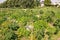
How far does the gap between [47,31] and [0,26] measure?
10.9ft

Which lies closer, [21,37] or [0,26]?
[21,37]

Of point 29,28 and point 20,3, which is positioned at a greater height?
point 29,28

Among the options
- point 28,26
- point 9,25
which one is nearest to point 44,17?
point 28,26

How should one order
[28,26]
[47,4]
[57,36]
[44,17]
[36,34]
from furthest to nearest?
[47,4]
[44,17]
[28,26]
[57,36]
[36,34]

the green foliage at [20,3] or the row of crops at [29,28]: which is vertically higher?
the row of crops at [29,28]

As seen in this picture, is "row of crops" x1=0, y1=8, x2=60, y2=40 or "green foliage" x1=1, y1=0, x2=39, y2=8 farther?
"green foliage" x1=1, y1=0, x2=39, y2=8

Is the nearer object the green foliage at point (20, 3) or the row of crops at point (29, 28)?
the row of crops at point (29, 28)

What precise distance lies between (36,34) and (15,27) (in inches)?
82.2

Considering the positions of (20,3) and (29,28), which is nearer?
(29,28)

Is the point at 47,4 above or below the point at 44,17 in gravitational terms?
below

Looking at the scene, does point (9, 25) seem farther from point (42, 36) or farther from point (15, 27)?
point (42, 36)

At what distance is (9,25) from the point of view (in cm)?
1366

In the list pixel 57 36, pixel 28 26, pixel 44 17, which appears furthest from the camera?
pixel 44 17

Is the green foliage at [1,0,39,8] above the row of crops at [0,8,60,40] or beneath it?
beneath
